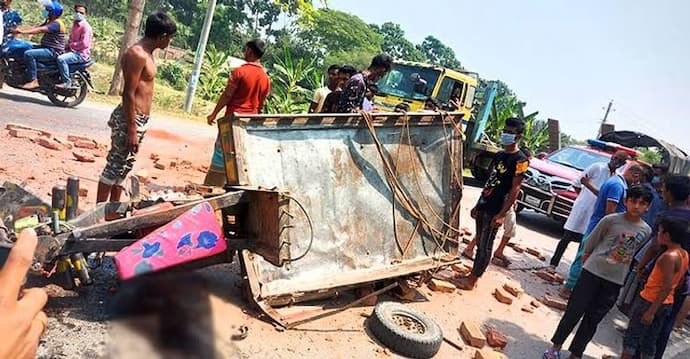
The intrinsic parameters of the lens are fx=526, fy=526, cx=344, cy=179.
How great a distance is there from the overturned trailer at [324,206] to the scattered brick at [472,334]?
63cm

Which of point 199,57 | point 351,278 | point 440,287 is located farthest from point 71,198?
point 199,57

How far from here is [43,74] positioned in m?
8.30

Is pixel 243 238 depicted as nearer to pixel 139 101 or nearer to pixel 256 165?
pixel 256 165

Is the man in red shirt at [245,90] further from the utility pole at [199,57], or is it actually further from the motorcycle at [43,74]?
the utility pole at [199,57]

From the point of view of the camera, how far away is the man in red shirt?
491 centimetres

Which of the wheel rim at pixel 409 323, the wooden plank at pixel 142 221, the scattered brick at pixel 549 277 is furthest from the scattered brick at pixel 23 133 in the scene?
the scattered brick at pixel 549 277

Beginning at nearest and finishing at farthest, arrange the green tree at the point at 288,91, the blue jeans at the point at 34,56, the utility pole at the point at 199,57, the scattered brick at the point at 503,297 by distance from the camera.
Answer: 1. the scattered brick at the point at 503,297
2. the blue jeans at the point at 34,56
3. the utility pole at the point at 199,57
4. the green tree at the point at 288,91

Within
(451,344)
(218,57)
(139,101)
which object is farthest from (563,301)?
(218,57)

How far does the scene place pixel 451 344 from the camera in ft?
13.9

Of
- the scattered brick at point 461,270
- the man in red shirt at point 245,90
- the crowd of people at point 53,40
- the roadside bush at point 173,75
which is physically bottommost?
the roadside bush at point 173,75

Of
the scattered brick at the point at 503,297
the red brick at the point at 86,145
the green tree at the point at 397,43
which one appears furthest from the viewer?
the green tree at the point at 397,43

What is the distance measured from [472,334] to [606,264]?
119cm

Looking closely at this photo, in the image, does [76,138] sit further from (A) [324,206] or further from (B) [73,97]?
(A) [324,206]

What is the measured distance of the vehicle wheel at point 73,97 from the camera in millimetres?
8734
